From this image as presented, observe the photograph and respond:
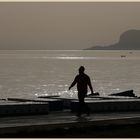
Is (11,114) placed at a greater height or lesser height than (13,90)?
lesser

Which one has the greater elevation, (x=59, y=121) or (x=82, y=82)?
(x=82, y=82)

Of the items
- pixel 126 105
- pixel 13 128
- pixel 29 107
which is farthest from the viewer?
pixel 126 105

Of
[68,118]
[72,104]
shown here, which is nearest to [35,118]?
[68,118]

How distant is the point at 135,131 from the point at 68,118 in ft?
11.2

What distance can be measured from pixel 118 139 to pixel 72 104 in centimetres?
739

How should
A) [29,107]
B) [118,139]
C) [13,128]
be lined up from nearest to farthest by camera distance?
[118,139], [13,128], [29,107]

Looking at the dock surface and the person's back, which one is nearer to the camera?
the dock surface

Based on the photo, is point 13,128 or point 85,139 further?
point 13,128

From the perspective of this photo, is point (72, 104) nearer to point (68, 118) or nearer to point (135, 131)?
point (68, 118)

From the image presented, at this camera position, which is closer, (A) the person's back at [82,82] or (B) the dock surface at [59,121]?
(B) the dock surface at [59,121]

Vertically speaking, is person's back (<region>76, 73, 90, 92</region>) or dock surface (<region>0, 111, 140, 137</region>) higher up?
person's back (<region>76, 73, 90, 92</region>)

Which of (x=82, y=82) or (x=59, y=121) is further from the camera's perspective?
(x=82, y=82)

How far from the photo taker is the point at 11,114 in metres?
21.4

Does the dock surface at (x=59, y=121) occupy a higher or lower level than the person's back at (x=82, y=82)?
lower
